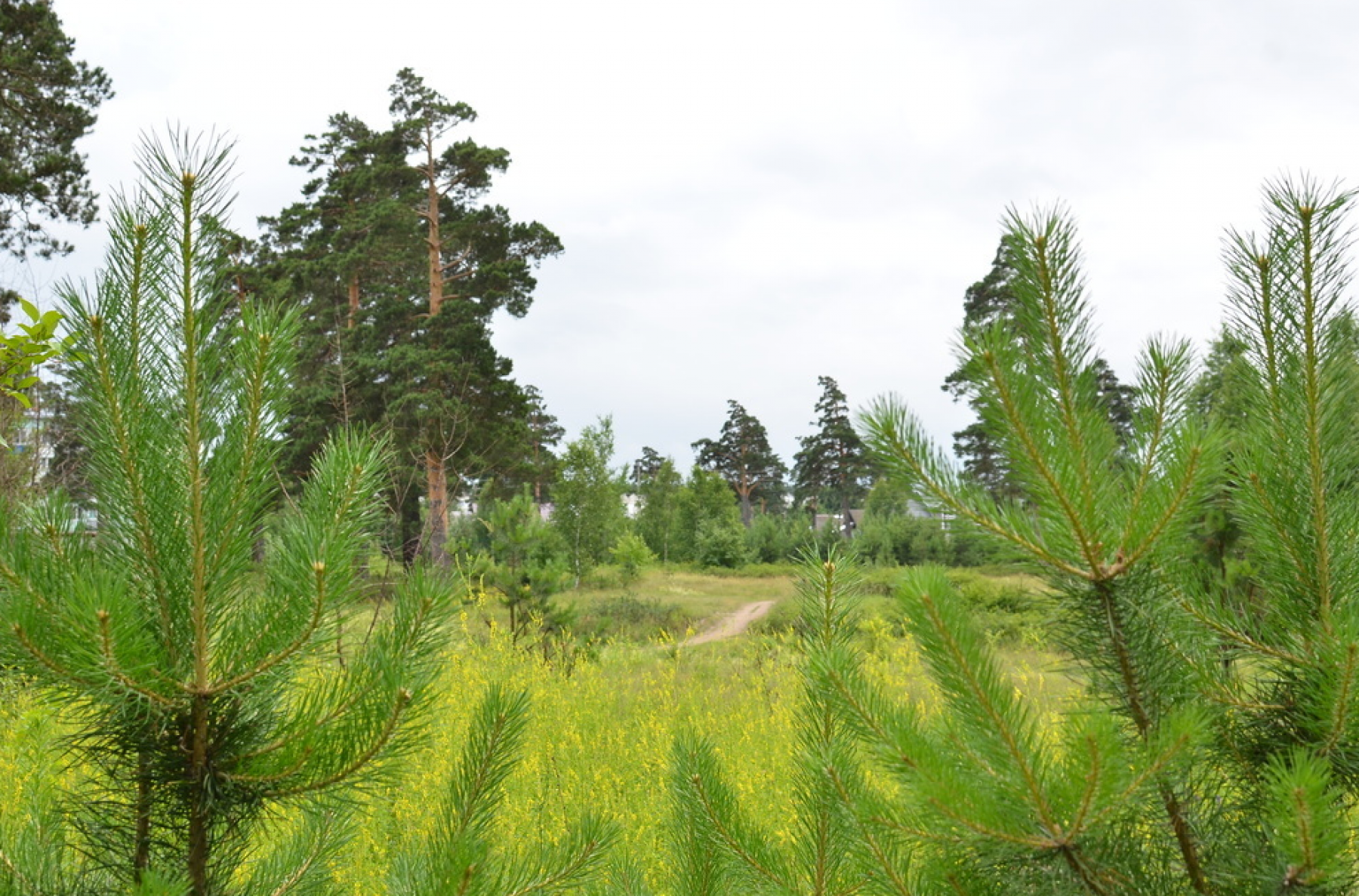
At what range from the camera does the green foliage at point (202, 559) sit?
101 centimetres

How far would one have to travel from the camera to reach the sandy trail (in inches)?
601

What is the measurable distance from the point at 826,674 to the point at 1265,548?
0.57 meters

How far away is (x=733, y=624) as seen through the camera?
17375mm

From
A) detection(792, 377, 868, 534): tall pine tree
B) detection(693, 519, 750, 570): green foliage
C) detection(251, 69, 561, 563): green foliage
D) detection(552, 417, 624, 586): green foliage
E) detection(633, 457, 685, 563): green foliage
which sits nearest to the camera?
detection(251, 69, 561, 563): green foliage

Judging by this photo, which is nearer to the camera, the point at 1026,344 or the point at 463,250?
the point at 1026,344

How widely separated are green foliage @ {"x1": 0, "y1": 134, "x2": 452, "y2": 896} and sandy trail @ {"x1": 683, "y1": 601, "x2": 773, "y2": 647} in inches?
514

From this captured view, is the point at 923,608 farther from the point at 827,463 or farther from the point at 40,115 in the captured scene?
the point at 827,463

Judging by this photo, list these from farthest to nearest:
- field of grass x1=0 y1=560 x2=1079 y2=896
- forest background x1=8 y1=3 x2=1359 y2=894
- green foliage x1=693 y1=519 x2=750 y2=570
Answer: green foliage x1=693 y1=519 x2=750 y2=570, field of grass x1=0 y1=560 x2=1079 y2=896, forest background x1=8 y1=3 x2=1359 y2=894

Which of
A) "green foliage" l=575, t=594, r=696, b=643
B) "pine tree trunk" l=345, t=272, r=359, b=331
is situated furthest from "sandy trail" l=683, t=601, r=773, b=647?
"pine tree trunk" l=345, t=272, r=359, b=331

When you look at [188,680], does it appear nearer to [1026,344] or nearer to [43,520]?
[43,520]

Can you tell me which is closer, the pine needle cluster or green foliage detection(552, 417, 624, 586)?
the pine needle cluster

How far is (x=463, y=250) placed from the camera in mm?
20109

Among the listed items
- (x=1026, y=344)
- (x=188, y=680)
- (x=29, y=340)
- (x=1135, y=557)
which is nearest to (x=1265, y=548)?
(x=1135, y=557)

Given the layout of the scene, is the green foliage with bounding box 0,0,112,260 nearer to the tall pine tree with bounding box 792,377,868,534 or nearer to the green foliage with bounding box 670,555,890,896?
the green foliage with bounding box 670,555,890,896
